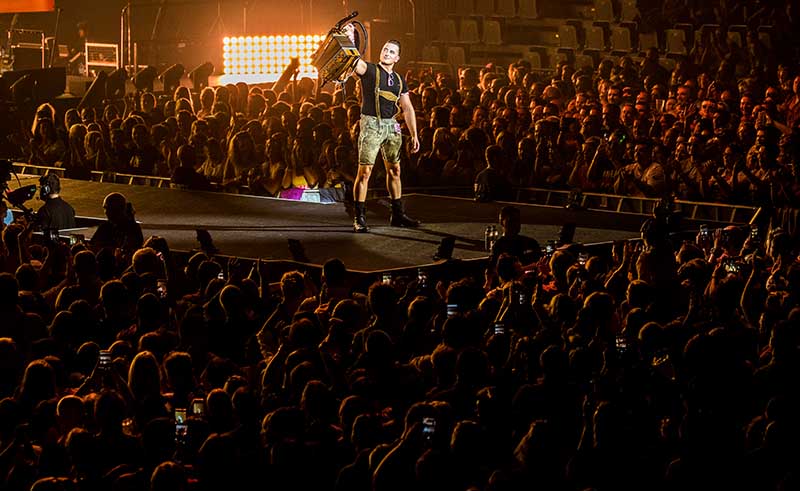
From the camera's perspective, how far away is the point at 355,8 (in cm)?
2472

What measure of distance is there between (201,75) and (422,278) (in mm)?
14587

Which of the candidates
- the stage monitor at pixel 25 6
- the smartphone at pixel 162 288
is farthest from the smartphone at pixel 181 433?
the stage monitor at pixel 25 6

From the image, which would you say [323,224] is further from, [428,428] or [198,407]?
[428,428]

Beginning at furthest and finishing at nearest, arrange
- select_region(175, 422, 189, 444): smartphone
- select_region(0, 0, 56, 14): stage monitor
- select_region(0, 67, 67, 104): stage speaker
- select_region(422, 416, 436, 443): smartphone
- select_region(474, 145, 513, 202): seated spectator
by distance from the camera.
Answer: select_region(0, 0, 56, 14): stage monitor → select_region(0, 67, 67, 104): stage speaker → select_region(474, 145, 513, 202): seated spectator → select_region(175, 422, 189, 444): smartphone → select_region(422, 416, 436, 443): smartphone

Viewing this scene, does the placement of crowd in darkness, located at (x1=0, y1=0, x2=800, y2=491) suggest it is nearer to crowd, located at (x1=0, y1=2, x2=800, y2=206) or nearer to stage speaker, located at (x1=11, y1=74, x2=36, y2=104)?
crowd, located at (x1=0, y1=2, x2=800, y2=206)

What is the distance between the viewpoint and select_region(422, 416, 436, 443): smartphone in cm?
632

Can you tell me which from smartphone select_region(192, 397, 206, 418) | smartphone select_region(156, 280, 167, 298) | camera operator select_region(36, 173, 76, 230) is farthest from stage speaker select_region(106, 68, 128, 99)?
smartphone select_region(192, 397, 206, 418)

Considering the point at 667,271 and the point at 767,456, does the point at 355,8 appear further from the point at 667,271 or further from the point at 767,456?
the point at 767,456

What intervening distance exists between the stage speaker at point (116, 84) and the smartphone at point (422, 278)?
13.1 metres

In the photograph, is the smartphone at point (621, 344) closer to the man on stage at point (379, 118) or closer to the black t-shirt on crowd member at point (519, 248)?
the black t-shirt on crowd member at point (519, 248)

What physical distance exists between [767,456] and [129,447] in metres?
3.01

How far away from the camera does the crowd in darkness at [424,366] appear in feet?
20.2

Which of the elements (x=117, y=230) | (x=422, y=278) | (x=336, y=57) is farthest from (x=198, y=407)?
(x=336, y=57)

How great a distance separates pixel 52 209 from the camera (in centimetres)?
1307
